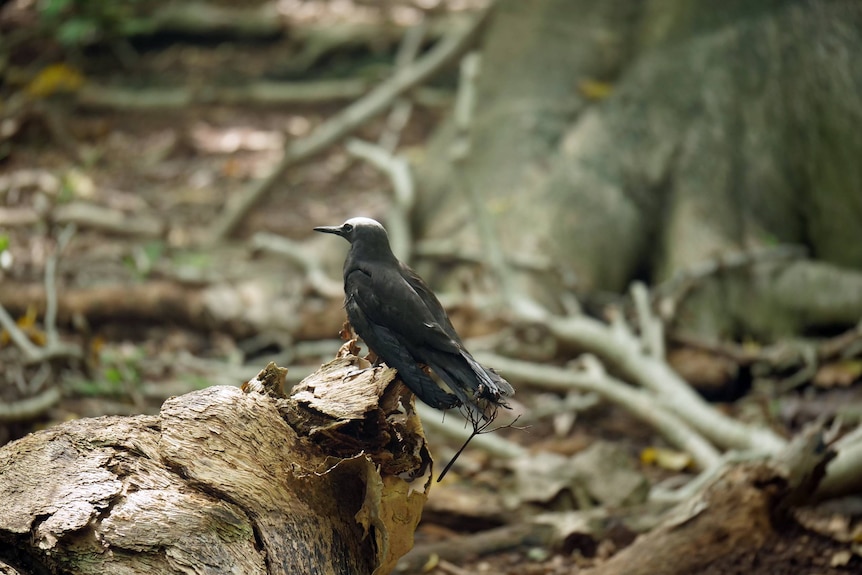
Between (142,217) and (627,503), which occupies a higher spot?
(142,217)

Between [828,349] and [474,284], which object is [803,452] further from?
[474,284]

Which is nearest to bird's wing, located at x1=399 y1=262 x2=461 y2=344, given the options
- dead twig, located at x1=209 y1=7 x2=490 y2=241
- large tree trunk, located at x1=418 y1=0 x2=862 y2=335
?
large tree trunk, located at x1=418 y1=0 x2=862 y2=335

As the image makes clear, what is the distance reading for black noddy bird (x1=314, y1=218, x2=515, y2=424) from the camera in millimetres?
2258

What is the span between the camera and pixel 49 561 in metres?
1.92

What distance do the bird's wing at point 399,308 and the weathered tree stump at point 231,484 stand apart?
136 mm

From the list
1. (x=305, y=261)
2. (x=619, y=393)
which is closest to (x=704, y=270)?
(x=619, y=393)

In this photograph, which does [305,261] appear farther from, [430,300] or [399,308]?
[399,308]

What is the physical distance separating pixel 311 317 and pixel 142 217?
2.26 metres

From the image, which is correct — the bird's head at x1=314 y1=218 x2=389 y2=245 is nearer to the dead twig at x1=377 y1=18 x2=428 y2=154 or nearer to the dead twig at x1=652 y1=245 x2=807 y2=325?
the dead twig at x1=652 y1=245 x2=807 y2=325

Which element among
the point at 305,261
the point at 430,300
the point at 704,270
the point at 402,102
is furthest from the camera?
the point at 402,102

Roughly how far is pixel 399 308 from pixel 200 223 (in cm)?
539

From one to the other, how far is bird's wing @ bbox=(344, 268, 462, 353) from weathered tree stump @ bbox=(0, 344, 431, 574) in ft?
0.45

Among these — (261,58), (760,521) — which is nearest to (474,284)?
(760,521)

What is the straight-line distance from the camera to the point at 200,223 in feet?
24.3
